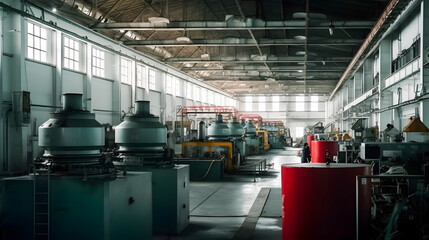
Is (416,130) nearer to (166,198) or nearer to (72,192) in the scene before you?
(166,198)

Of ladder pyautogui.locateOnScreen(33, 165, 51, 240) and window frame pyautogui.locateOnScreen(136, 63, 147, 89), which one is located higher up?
window frame pyautogui.locateOnScreen(136, 63, 147, 89)

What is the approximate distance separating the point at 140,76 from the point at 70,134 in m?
23.3

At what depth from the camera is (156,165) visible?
10070 mm

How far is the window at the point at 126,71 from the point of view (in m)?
27.8

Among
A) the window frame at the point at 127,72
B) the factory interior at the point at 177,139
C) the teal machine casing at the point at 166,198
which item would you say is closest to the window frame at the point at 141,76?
the factory interior at the point at 177,139

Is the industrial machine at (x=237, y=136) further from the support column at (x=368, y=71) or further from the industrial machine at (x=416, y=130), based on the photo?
the industrial machine at (x=416, y=130)

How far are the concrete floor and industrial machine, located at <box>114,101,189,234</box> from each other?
44cm

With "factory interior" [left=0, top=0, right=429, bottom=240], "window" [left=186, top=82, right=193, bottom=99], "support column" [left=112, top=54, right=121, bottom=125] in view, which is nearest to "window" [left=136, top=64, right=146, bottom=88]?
"factory interior" [left=0, top=0, right=429, bottom=240]

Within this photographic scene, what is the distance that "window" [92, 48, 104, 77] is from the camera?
24141 millimetres

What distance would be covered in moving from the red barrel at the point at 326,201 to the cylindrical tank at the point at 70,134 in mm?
3418

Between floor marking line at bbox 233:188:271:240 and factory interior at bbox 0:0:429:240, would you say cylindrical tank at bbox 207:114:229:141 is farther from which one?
floor marking line at bbox 233:188:271:240

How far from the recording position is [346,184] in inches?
263

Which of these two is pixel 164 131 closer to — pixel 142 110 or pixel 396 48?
pixel 142 110

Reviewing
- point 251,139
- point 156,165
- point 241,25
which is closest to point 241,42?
point 241,25
